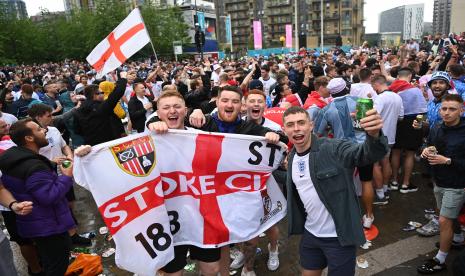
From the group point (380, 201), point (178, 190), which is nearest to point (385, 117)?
point (380, 201)

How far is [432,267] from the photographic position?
3.74 meters

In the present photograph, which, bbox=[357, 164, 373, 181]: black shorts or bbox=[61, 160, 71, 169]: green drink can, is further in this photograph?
bbox=[357, 164, 373, 181]: black shorts

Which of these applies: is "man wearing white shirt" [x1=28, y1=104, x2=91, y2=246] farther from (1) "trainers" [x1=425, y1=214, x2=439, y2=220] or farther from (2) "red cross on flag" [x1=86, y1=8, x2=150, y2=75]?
(1) "trainers" [x1=425, y1=214, x2=439, y2=220]

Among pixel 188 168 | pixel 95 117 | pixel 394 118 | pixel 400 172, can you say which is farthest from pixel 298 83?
pixel 188 168

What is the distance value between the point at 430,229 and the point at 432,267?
969mm

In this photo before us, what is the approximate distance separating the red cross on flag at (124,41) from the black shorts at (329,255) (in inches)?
182

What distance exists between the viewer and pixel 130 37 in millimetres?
6168

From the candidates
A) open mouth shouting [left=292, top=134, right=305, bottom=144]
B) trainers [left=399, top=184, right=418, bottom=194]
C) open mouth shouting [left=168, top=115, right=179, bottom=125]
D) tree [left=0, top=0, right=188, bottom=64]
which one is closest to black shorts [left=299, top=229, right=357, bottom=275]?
open mouth shouting [left=292, top=134, right=305, bottom=144]

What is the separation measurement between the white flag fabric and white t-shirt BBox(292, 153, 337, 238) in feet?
1.31

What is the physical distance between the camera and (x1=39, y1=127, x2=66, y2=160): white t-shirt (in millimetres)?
4809

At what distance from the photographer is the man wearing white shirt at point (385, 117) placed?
215 inches

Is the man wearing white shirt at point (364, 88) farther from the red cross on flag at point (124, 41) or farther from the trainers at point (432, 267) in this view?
the red cross on flag at point (124, 41)

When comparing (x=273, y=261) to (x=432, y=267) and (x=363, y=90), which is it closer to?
(x=432, y=267)

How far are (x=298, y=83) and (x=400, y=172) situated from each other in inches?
193
